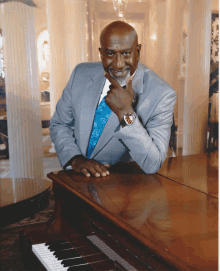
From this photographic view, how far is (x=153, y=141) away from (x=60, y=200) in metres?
0.60

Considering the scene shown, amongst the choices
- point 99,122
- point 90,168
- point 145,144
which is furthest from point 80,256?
point 99,122

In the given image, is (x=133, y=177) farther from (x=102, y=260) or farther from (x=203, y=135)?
(x=203, y=135)

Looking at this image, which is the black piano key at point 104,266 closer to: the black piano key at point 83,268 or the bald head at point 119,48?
the black piano key at point 83,268

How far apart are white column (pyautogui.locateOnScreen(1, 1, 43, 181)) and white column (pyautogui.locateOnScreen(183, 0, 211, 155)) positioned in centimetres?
255

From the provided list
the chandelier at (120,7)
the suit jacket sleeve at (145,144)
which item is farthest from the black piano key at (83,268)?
the chandelier at (120,7)

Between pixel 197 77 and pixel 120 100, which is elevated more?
pixel 197 77

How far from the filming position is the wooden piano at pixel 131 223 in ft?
2.96

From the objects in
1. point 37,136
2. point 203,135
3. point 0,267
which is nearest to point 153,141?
point 0,267

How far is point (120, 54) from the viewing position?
1768 millimetres

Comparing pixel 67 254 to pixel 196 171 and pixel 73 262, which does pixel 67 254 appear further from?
pixel 196 171

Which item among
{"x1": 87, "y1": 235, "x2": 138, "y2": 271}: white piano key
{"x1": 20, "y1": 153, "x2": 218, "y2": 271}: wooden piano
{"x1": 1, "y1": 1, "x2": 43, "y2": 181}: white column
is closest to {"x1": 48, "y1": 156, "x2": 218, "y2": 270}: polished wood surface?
{"x1": 20, "y1": 153, "x2": 218, "y2": 271}: wooden piano

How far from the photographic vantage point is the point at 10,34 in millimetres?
4430

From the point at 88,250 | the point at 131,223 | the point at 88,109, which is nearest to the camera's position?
the point at 131,223

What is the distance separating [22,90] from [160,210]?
12.7 ft
